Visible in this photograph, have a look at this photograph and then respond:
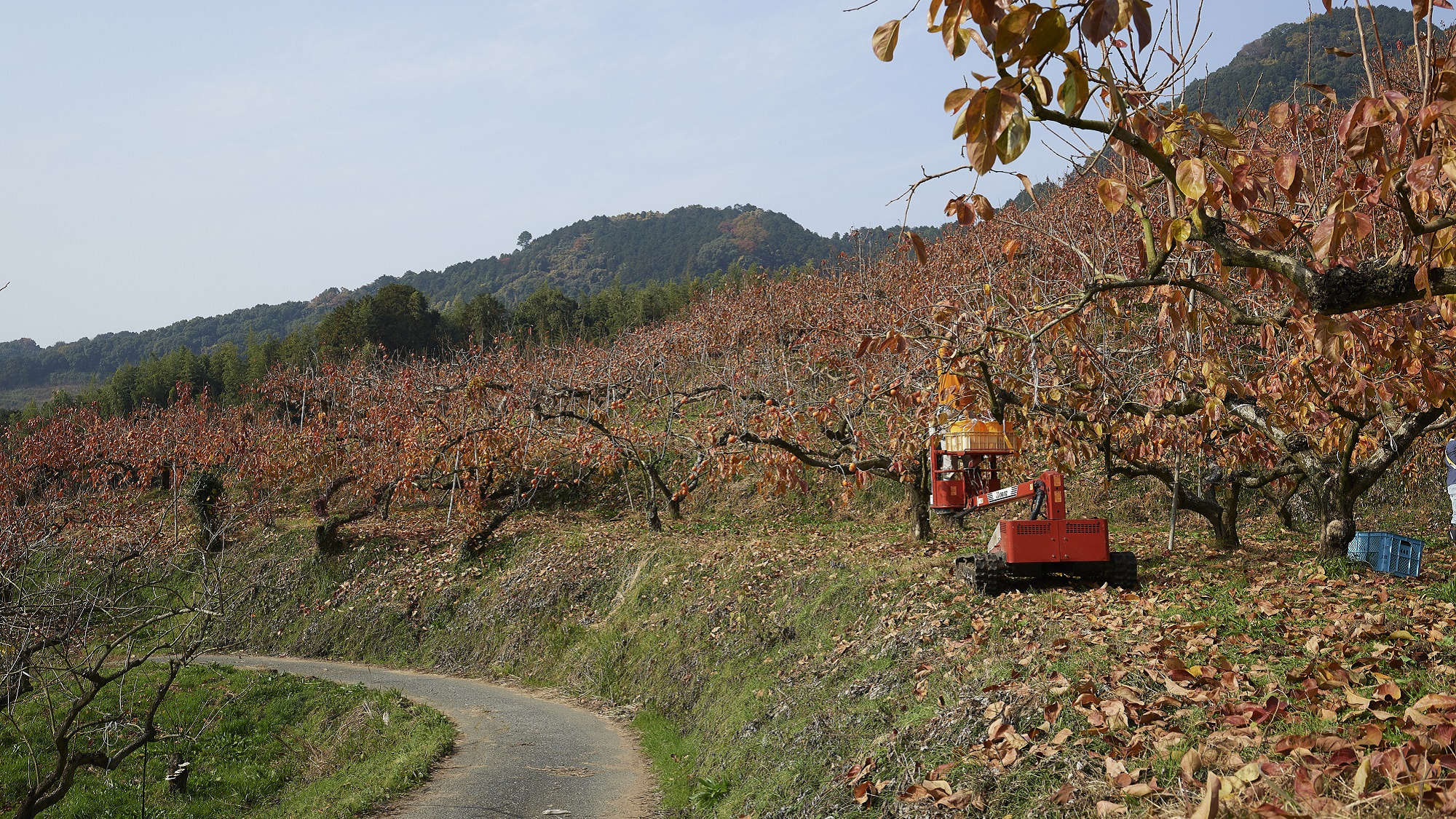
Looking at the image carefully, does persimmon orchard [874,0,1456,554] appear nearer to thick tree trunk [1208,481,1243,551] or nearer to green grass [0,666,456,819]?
thick tree trunk [1208,481,1243,551]

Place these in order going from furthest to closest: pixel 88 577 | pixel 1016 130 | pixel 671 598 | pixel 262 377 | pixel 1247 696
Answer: pixel 262 377
pixel 88 577
pixel 671 598
pixel 1247 696
pixel 1016 130

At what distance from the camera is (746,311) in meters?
30.8

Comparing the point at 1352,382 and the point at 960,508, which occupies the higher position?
the point at 1352,382

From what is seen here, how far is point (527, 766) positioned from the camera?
9.05 meters

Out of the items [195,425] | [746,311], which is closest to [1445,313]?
[746,311]

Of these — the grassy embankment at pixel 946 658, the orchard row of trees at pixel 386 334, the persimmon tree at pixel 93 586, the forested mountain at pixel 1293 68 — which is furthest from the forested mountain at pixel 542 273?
the grassy embankment at pixel 946 658

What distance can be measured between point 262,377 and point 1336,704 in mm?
44701

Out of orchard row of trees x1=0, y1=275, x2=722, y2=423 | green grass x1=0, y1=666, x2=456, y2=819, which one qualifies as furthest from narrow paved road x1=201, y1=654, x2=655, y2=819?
orchard row of trees x1=0, y1=275, x2=722, y2=423

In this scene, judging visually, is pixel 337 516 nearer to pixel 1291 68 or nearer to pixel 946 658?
pixel 946 658

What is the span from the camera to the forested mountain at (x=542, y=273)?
265ft

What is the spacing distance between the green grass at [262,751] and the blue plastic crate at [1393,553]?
30.5ft

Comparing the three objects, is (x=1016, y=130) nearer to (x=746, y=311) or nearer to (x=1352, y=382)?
(x=1352, y=382)

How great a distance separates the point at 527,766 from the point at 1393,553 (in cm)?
851

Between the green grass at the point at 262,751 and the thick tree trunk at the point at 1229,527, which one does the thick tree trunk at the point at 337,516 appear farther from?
the thick tree trunk at the point at 1229,527
